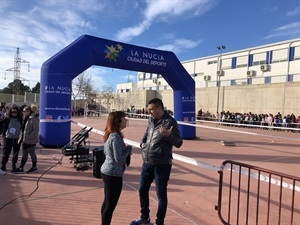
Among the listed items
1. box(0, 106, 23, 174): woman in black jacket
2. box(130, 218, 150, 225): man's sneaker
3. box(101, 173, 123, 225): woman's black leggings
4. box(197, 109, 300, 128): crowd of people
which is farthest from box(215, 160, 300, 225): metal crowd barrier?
box(197, 109, 300, 128): crowd of people

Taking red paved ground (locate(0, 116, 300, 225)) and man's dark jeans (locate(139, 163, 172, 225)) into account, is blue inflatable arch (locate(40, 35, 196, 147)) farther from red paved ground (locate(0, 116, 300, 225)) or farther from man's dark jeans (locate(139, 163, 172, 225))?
man's dark jeans (locate(139, 163, 172, 225))

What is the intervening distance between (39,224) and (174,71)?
10292mm

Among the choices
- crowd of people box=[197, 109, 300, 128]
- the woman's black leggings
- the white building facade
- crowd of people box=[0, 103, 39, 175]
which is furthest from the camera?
the white building facade

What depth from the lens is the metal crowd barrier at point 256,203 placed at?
387 cm

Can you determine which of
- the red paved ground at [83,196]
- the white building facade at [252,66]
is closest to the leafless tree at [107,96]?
the white building facade at [252,66]

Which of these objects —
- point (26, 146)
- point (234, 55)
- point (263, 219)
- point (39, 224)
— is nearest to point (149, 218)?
point (39, 224)

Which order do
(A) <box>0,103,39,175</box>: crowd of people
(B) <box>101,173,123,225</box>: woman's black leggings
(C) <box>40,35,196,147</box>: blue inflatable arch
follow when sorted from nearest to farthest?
(B) <box>101,173,123,225</box>: woman's black leggings → (A) <box>0,103,39,175</box>: crowd of people → (C) <box>40,35,196,147</box>: blue inflatable arch

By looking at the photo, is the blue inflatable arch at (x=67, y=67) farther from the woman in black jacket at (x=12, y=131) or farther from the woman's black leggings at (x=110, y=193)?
the woman's black leggings at (x=110, y=193)

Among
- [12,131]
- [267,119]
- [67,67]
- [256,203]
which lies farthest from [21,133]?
[267,119]

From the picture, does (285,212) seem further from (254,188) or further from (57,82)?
(57,82)

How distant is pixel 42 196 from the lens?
5.06 m

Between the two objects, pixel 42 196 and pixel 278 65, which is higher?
pixel 278 65

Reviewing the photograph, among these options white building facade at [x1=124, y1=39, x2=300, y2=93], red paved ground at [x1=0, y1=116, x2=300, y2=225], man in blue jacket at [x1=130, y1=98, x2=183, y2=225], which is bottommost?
red paved ground at [x1=0, y1=116, x2=300, y2=225]

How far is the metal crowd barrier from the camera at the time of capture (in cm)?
387
